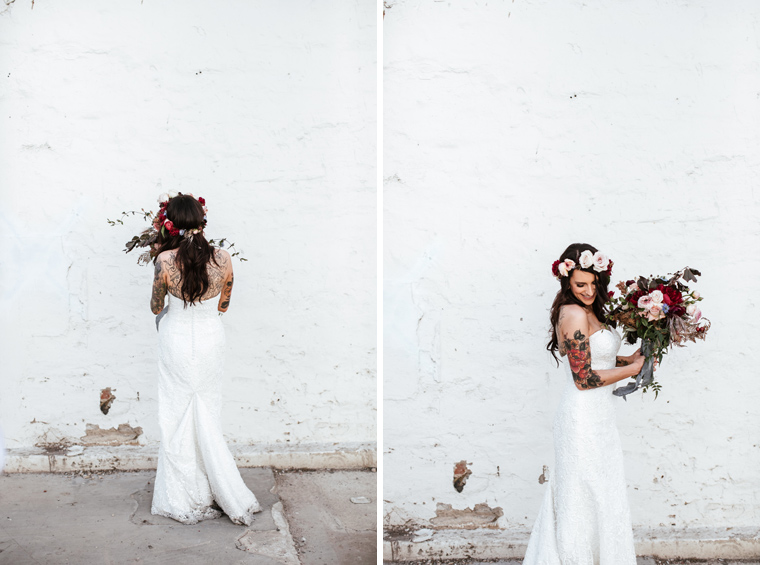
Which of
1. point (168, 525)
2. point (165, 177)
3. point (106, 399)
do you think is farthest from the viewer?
point (106, 399)

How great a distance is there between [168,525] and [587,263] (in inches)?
119

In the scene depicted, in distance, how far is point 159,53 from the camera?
16.0ft

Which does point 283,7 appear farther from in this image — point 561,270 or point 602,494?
point 602,494

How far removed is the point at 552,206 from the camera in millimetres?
4133

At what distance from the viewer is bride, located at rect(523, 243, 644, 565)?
128 inches

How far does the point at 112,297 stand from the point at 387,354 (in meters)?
2.24

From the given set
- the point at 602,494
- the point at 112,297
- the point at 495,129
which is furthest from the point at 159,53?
the point at 602,494

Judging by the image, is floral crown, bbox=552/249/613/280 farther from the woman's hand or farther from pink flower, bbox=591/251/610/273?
the woman's hand

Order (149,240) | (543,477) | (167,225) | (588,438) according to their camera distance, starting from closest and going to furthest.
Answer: (588,438) < (167,225) < (543,477) < (149,240)

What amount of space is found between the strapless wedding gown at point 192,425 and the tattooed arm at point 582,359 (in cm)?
225

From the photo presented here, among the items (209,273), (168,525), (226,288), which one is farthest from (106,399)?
(209,273)

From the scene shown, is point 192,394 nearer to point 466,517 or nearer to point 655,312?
point 466,517

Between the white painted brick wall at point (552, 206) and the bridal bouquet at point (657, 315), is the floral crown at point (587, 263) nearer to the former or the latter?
the bridal bouquet at point (657, 315)

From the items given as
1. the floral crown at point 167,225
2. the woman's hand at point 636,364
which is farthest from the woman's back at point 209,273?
Answer: the woman's hand at point 636,364
